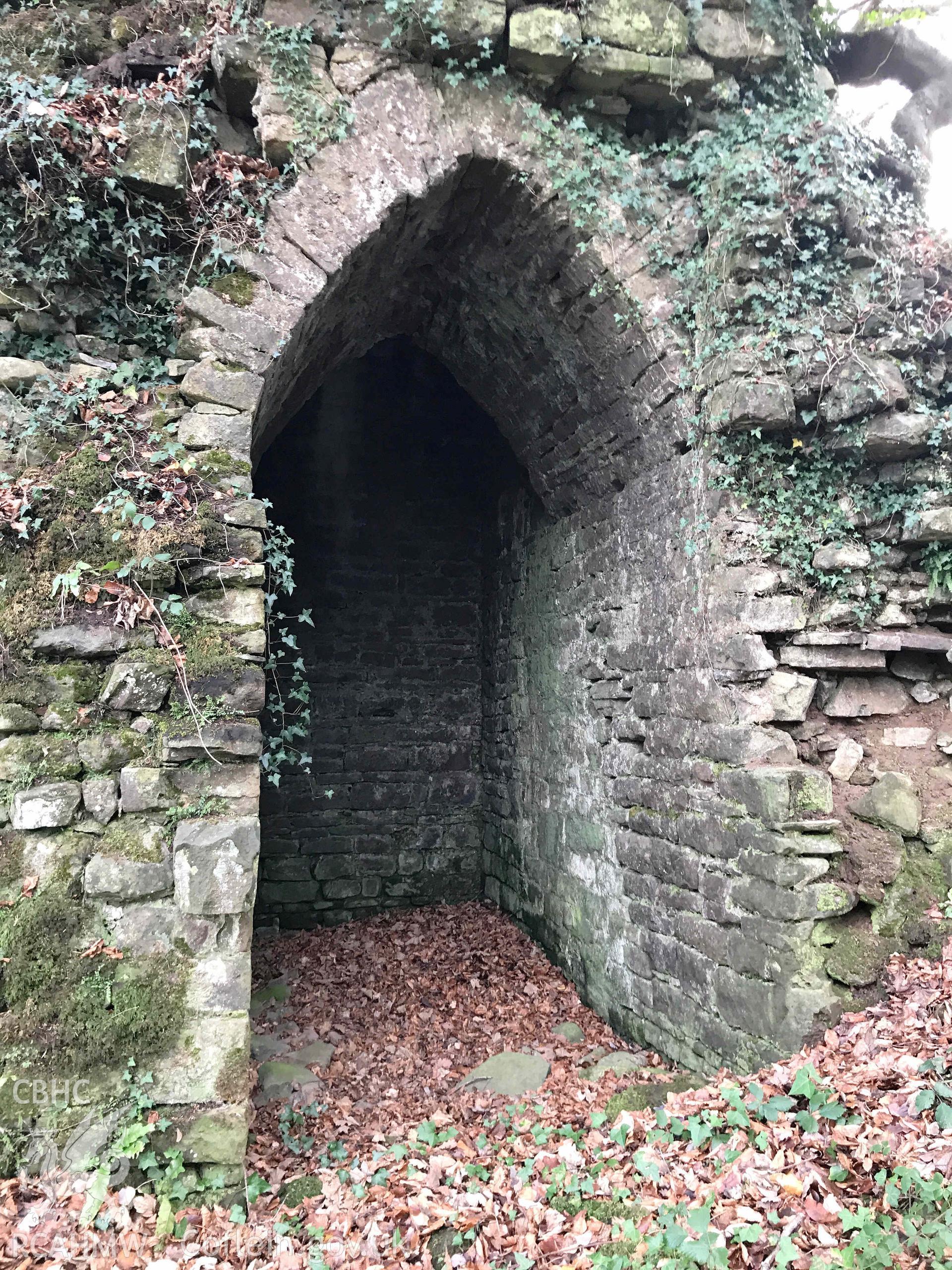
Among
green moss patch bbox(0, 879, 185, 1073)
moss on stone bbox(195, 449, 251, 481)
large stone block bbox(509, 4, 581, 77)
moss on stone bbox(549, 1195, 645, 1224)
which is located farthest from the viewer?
large stone block bbox(509, 4, 581, 77)

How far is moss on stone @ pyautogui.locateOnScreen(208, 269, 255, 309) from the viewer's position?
3418 millimetres

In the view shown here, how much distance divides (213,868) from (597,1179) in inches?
68.7

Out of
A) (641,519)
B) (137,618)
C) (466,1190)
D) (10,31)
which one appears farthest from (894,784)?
(10,31)

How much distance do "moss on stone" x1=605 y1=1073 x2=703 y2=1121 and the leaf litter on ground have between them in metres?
0.08

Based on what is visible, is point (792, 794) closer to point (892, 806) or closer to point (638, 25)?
point (892, 806)

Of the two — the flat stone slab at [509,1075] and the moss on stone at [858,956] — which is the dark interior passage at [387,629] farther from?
the moss on stone at [858,956]

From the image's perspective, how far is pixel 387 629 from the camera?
7180 millimetres

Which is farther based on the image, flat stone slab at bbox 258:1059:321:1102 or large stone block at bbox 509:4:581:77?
flat stone slab at bbox 258:1059:321:1102

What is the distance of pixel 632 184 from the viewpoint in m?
4.04

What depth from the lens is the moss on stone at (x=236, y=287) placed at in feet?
11.2

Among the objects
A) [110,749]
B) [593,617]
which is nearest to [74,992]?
[110,749]

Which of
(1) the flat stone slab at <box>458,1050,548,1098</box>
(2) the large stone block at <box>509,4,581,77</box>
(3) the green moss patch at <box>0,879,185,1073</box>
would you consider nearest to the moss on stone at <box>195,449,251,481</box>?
(3) the green moss patch at <box>0,879,185,1073</box>

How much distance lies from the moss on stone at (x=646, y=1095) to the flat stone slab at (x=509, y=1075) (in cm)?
56

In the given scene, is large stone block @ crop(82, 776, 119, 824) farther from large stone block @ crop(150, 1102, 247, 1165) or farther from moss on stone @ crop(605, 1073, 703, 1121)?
moss on stone @ crop(605, 1073, 703, 1121)
